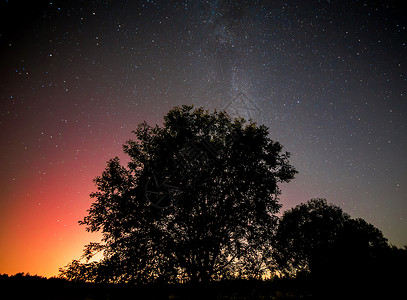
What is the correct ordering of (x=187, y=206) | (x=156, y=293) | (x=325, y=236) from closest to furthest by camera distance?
(x=156, y=293)
(x=187, y=206)
(x=325, y=236)

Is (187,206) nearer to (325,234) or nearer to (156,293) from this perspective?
(156,293)

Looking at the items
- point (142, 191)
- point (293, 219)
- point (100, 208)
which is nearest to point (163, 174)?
point (142, 191)

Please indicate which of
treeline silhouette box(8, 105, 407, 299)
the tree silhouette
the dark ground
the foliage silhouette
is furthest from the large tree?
the tree silhouette

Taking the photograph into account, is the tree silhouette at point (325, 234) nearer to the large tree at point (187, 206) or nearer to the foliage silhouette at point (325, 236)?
the foliage silhouette at point (325, 236)

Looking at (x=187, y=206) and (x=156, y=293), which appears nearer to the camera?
(x=156, y=293)

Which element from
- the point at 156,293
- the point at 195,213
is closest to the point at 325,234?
the point at 195,213

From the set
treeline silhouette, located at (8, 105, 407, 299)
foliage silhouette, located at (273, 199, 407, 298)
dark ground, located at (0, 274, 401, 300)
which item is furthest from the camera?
foliage silhouette, located at (273, 199, 407, 298)

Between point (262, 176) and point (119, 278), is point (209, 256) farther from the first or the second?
point (262, 176)

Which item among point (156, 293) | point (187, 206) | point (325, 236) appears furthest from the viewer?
point (325, 236)

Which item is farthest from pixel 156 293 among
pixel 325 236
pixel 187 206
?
pixel 325 236

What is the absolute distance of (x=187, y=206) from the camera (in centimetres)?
1237

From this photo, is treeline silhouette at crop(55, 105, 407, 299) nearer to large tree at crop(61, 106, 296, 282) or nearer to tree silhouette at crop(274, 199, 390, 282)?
large tree at crop(61, 106, 296, 282)

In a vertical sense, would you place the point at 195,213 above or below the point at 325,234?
above

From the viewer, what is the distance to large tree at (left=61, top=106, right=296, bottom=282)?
11.2 metres
